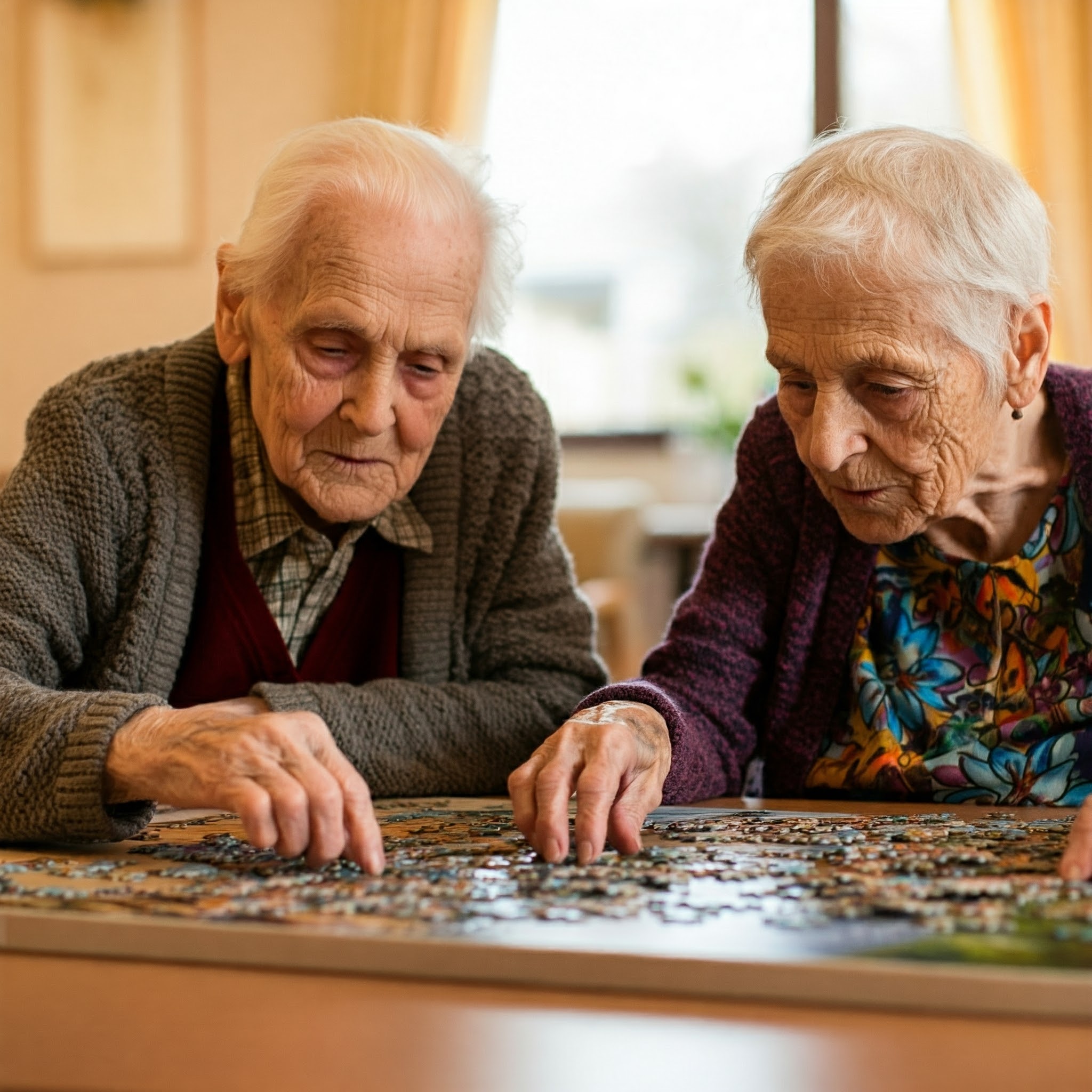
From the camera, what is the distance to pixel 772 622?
1.92 meters

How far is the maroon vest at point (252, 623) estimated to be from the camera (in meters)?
1.90

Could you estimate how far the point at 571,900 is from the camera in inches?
43.8

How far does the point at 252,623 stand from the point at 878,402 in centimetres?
90

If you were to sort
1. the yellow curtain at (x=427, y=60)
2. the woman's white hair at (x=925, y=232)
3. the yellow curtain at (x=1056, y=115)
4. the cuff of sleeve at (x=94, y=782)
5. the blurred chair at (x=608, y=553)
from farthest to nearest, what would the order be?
the yellow curtain at (x=427, y=60), the yellow curtain at (x=1056, y=115), the blurred chair at (x=608, y=553), the woman's white hair at (x=925, y=232), the cuff of sleeve at (x=94, y=782)

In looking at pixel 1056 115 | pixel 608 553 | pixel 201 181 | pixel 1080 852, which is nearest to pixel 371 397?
pixel 1080 852

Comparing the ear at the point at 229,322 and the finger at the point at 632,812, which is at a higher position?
the ear at the point at 229,322

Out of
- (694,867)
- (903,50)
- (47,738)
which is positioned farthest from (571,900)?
(903,50)

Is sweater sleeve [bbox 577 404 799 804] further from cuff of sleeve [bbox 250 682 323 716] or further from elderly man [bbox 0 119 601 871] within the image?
cuff of sleeve [bbox 250 682 323 716]

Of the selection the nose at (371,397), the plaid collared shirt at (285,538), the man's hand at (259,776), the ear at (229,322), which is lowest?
the man's hand at (259,776)

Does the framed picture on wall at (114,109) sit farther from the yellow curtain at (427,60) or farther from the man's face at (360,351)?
the man's face at (360,351)

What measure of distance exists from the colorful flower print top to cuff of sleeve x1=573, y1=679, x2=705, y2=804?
0.24 metres

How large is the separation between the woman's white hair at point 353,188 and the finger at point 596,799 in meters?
0.76

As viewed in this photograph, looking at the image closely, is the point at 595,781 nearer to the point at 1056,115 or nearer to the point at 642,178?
the point at 1056,115

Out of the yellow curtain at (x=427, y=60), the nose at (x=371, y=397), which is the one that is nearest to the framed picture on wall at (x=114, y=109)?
the yellow curtain at (x=427, y=60)
